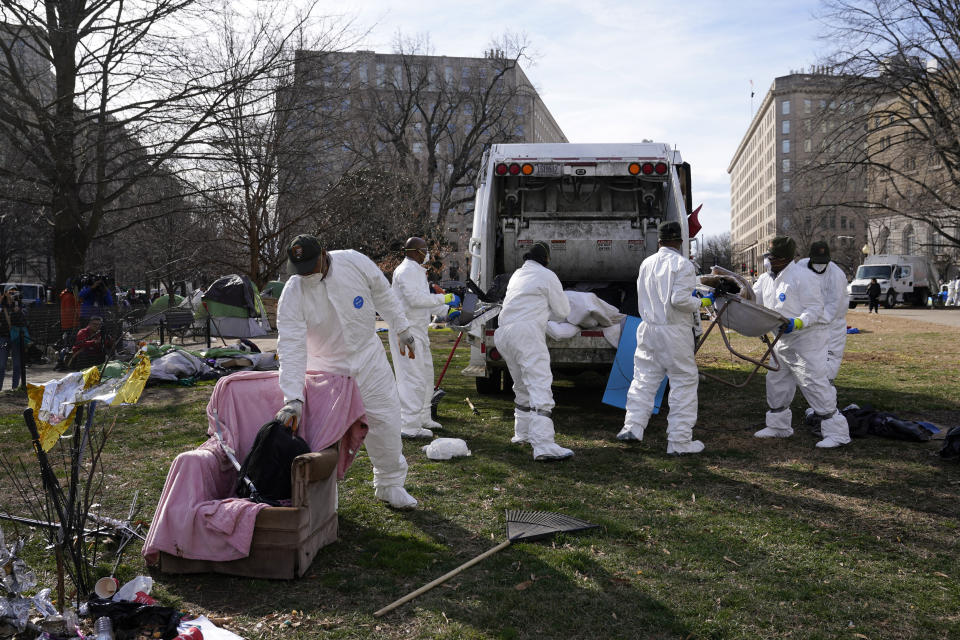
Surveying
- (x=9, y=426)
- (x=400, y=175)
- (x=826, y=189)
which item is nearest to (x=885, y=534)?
(x=9, y=426)

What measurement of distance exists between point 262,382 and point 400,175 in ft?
81.2

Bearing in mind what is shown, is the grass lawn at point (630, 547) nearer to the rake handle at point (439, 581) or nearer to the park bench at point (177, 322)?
the rake handle at point (439, 581)

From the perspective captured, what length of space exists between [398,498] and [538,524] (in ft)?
3.26

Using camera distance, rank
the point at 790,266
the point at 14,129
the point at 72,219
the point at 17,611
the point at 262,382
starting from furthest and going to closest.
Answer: the point at 72,219 → the point at 14,129 → the point at 790,266 → the point at 262,382 → the point at 17,611

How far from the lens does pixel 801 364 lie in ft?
21.6

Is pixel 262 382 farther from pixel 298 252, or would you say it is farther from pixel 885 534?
pixel 885 534

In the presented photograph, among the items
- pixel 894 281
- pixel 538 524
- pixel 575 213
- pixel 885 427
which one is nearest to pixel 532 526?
pixel 538 524

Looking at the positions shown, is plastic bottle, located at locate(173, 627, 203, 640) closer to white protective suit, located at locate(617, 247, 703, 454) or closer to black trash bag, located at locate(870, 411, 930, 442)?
white protective suit, located at locate(617, 247, 703, 454)

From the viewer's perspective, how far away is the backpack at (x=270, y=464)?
3.97 meters

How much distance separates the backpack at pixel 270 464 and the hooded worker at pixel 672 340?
11.0ft

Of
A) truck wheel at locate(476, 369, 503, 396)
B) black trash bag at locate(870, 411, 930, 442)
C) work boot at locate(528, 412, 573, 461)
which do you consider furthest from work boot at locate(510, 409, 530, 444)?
black trash bag at locate(870, 411, 930, 442)

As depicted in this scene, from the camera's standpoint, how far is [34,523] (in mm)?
4492

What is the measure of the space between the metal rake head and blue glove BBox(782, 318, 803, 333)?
3.01 meters

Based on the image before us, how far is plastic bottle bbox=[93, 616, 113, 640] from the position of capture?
2865mm
